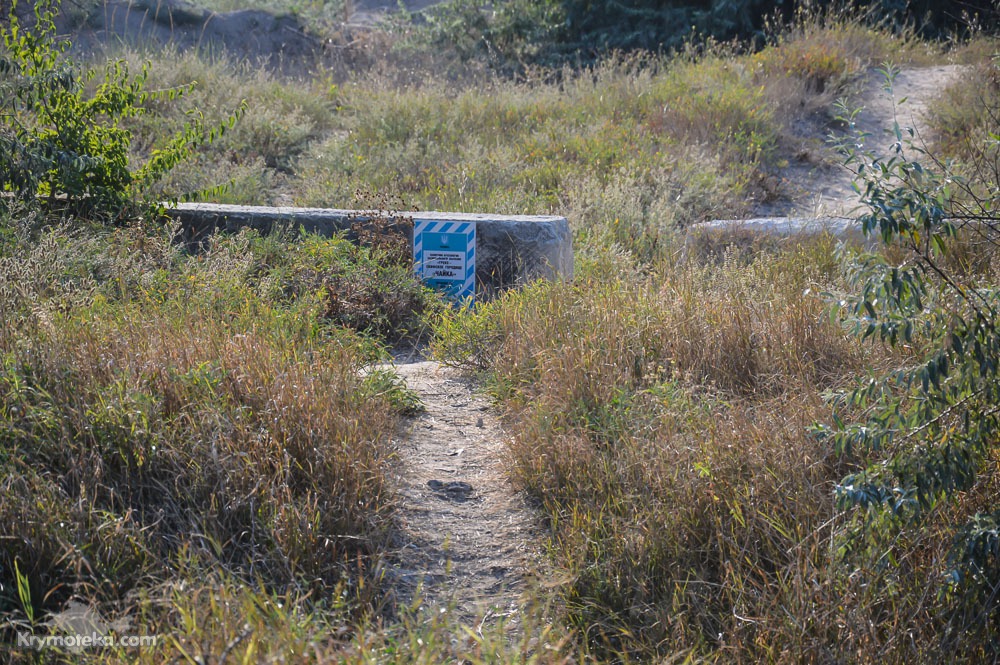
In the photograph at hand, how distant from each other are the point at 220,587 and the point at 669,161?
23.7 ft

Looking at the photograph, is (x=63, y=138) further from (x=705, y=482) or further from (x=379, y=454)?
(x=705, y=482)

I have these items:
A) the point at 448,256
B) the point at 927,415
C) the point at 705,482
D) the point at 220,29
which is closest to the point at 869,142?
the point at 448,256

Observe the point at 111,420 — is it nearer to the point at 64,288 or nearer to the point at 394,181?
the point at 64,288

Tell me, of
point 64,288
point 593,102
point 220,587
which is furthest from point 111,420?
point 593,102

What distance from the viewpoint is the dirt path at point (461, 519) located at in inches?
120

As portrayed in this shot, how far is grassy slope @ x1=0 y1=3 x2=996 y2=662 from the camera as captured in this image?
8.73ft

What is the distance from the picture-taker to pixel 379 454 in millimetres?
3600

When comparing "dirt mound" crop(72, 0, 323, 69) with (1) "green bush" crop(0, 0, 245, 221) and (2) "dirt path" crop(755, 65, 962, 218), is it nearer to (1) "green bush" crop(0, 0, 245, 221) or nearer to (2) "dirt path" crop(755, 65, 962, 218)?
(2) "dirt path" crop(755, 65, 962, 218)

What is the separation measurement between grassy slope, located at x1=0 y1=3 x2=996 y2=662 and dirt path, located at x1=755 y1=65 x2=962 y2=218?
10.0 ft

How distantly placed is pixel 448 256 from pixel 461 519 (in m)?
3.04

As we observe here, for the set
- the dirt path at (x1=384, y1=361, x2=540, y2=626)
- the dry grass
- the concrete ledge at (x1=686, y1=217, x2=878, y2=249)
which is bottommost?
the dirt path at (x1=384, y1=361, x2=540, y2=626)

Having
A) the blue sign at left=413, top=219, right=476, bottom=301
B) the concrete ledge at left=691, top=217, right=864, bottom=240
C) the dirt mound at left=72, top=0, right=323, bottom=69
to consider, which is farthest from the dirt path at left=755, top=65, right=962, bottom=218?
the dirt mound at left=72, top=0, right=323, bottom=69

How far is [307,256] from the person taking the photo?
19.3 ft

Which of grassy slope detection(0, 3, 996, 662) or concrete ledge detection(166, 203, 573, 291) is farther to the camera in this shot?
concrete ledge detection(166, 203, 573, 291)
